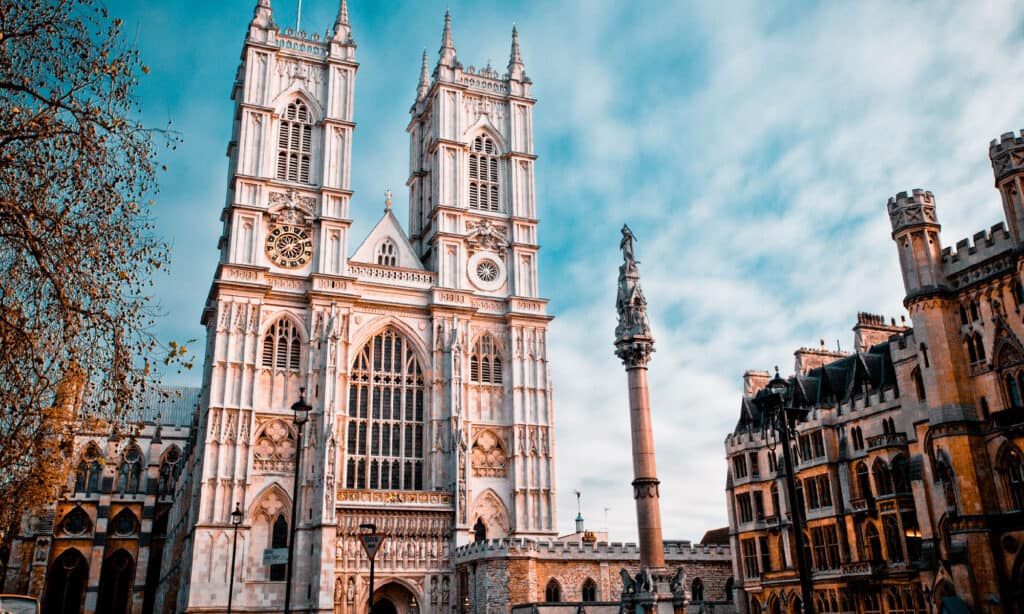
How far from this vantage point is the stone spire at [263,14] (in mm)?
46781

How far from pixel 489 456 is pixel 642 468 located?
18932mm

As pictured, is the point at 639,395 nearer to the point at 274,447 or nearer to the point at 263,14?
the point at 274,447

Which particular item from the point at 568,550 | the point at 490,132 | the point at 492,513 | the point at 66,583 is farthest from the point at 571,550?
the point at 66,583

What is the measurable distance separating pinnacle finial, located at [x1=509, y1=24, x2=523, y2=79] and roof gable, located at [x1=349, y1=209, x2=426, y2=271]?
1214cm

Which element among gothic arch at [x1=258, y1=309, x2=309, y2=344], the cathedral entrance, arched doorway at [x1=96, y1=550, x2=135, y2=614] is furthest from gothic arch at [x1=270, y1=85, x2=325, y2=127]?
arched doorway at [x1=96, y1=550, x2=135, y2=614]

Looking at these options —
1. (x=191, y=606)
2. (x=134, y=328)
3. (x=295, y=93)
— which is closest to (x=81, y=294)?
(x=134, y=328)

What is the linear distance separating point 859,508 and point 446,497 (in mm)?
18447

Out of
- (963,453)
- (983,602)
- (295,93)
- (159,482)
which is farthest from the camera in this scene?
(159,482)

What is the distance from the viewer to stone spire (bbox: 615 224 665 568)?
1006 inches

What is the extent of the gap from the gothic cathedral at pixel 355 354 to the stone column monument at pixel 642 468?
52.7 ft

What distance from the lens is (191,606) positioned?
35750mm

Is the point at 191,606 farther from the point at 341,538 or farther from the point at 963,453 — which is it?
the point at 963,453

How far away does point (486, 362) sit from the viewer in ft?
151

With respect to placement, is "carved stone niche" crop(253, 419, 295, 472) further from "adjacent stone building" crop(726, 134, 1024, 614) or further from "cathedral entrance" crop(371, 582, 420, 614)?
Result: "adjacent stone building" crop(726, 134, 1024, 614)
